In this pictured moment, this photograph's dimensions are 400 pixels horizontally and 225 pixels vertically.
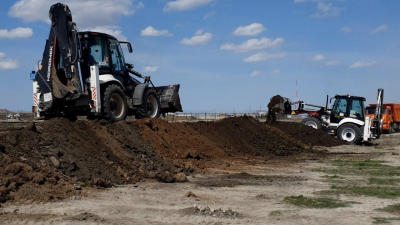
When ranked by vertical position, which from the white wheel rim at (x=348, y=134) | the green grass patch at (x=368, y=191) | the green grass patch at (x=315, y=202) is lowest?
the green grass patch at (x=368, y=191)

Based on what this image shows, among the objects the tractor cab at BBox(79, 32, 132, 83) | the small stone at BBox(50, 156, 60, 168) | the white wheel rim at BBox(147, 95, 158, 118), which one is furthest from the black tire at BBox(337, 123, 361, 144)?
the small stone at BBox(50, 156, 60, 168)

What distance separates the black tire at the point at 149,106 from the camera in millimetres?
15836

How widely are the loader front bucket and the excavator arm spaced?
3956 millimetres

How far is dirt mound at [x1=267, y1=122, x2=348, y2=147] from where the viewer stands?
76.3 feet

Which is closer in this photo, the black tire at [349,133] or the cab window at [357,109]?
the black tire at [349,133]

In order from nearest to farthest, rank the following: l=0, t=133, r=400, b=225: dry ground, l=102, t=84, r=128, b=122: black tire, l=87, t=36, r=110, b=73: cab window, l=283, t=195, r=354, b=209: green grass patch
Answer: l=0, t=133, r=400, b=225: dry ground < l=283, t=195, r=354, b=209: green grass patch < l=102, t=84, r=128, b=122: black tire < l=87, t=36, r=110, b=73: cab window

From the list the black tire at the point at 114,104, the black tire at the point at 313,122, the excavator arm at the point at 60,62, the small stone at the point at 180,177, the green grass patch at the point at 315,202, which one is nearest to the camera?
the green grass patch at the point at 315,202

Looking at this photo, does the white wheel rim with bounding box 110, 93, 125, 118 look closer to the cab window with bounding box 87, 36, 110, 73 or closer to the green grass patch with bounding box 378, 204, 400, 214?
the cab window with bounding box 87, 36, 110, 73

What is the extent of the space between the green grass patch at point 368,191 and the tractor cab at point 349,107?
1460cm

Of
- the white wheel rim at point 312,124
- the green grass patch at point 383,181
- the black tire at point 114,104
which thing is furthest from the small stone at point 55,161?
the white wheel rim at point 312,124

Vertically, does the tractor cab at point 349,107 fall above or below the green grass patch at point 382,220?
above

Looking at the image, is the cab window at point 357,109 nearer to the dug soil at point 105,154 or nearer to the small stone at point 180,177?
the dug soil at point 105,154

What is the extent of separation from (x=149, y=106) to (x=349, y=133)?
40.8ft

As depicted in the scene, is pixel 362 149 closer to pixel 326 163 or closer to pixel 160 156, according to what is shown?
pixel 326 163
